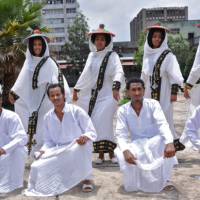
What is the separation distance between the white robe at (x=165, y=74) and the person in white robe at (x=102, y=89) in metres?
0.45

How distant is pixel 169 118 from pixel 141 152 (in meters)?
1.78

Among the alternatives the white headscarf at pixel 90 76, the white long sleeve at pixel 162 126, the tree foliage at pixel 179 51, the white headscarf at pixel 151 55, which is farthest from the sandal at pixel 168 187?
the tree foliage at pixel 179 51

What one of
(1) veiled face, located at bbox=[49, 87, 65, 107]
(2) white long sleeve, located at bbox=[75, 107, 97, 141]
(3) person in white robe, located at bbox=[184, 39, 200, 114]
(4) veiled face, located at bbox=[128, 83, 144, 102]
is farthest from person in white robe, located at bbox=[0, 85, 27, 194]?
(3) person in white robe, located at bbox=[184, 39, 200, 114]

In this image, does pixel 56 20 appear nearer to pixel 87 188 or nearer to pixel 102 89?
pixel 102 89

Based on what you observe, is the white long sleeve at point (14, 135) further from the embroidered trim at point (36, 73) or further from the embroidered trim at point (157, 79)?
the embroidered trim at point (157, 79)

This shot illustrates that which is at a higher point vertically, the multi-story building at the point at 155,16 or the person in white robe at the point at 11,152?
the multi-story building at the point at 155,16

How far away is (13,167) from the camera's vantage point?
509 cm

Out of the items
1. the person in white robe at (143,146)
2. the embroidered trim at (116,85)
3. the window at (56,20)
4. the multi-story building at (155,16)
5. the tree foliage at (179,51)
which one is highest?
the window at (56,20)

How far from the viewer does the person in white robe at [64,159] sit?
4.93 metres

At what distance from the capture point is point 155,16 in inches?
3081

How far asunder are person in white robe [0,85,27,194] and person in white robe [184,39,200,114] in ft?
9.12

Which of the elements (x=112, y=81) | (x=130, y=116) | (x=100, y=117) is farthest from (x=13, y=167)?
(x=112, y=81)

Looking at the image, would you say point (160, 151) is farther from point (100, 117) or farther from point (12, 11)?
point (12, 11)

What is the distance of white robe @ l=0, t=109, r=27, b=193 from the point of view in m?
5.04
